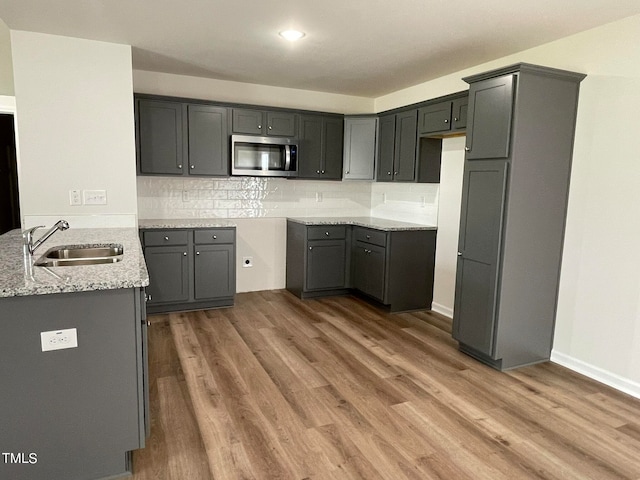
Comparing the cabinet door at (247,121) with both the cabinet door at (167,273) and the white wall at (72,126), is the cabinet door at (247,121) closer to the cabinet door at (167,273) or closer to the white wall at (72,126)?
the white wall at (72,126)

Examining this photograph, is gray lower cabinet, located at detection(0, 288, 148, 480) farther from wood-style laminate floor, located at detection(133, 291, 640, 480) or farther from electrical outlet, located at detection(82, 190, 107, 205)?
electrical outlet, located at detection(82, 190, 107, 205)

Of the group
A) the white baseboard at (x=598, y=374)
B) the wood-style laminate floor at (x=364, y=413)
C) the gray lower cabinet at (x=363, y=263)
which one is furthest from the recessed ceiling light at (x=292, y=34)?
the white baseboard at (x=598, y=374)

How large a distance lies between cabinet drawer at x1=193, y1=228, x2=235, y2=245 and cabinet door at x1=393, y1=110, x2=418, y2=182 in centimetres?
189

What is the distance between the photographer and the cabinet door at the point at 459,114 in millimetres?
3700

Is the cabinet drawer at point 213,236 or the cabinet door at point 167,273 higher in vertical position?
the cabinet drawer at point 213,236

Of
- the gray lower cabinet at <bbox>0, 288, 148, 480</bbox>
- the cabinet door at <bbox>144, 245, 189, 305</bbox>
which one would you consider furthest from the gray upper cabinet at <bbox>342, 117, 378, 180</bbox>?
the gray lower cabinet at <bbox>0, 288, 148, 480</bbox>

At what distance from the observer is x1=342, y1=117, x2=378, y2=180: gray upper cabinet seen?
4.94 meters

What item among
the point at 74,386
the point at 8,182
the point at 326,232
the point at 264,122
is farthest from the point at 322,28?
the point at 8,182

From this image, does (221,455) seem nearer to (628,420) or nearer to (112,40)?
(628,420)

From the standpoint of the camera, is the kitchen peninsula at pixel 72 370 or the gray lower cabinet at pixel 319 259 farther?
the gray lower cabinet at pixel 319 259

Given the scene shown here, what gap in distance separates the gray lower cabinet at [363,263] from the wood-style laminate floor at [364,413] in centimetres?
71

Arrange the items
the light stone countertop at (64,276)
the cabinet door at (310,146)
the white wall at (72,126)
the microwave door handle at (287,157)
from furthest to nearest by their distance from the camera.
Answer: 1. the cabinet door at (310,146)
2. the microwave door handle at (287,157)
3. the white wall at (72,126)
4. the light stone countertop at (64,276)

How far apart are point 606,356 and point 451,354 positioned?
1047 millimetres

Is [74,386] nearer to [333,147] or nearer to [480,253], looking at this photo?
[480,253]
